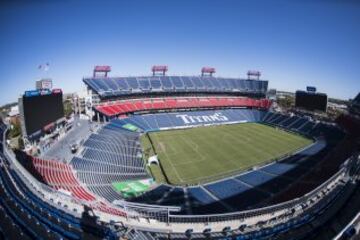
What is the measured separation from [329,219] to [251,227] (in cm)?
473

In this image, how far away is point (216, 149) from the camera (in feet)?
141

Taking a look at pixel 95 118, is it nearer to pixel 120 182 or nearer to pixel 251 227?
pixel 120 182

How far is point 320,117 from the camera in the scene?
5894cm

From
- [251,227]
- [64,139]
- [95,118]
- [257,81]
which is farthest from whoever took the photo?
[257,81]

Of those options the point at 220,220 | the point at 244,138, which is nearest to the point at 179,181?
the point at 220,220

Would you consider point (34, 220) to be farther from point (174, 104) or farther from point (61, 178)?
point (174, 104)

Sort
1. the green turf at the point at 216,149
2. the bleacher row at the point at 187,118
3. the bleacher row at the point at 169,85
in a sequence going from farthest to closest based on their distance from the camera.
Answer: the bleacher row at the point at 169,85
the bleacher row at the point at 187,118
the green turf at the point at 216,149

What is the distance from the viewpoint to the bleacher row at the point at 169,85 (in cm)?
6362

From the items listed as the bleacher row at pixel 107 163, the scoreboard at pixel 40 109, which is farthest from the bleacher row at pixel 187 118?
the scoreboard at pixel 40 109

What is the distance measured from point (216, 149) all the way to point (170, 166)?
11.1 metres

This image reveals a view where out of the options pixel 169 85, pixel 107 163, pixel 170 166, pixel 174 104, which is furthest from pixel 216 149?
pixel 169 85

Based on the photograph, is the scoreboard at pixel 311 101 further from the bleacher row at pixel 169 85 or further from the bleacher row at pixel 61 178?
the bleacher row at pixel 61 178

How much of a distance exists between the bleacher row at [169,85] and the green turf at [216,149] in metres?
17.7

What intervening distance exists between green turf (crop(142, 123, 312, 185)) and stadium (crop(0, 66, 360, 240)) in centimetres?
22
